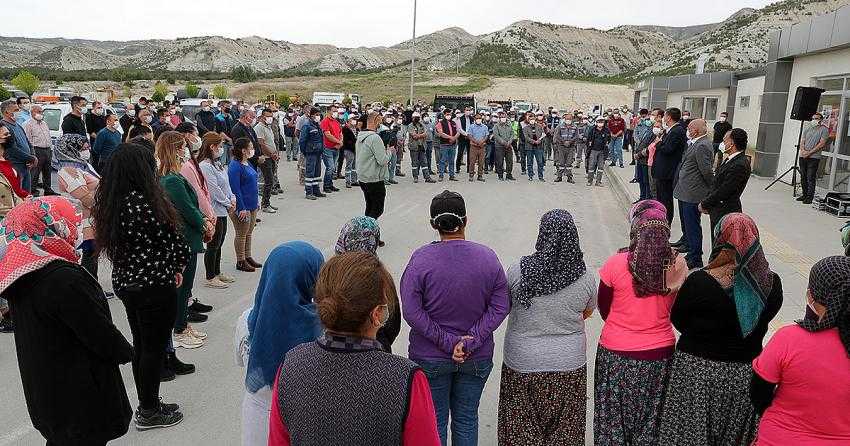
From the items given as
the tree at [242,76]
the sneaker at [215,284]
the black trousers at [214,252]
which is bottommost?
the sneaker at [215,284]

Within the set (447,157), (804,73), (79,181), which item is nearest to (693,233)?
(79,181)

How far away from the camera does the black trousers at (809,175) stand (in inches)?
459

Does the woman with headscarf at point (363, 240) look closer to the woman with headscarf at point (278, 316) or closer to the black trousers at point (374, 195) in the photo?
the woman with headscarf at point (278, 316)

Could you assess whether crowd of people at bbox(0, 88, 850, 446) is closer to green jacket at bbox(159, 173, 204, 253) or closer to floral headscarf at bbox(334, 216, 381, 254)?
floral headscarf at bbox(334, 216, 381, 254)

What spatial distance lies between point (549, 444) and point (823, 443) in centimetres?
126

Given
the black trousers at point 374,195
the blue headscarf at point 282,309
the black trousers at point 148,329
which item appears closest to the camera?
the blue headscarf at point 282,309

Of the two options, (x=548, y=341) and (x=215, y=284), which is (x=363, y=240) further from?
(x=215, y=284)

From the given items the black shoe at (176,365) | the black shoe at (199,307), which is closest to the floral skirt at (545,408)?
the black shoe at (176,365)

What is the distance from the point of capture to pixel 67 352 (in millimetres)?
2691

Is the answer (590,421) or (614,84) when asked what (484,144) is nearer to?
(590,421)

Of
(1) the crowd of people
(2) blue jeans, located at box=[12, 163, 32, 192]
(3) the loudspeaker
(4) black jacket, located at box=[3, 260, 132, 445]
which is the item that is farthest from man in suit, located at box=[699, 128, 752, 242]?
(2) blue jeans, located at box=[12, 163, 32, 192]

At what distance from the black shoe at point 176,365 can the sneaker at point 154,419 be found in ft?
2.27

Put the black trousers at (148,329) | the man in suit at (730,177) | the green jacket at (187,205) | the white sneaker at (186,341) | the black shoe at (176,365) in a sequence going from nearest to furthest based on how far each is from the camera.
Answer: the black trousers at (148,329) < the black shoe at (176,365) < the green jacket at (187,205) < the white sneaker at (186,341) < the man in suit at (730,177)

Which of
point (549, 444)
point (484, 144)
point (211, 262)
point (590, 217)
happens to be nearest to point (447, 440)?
point (549, 444)
